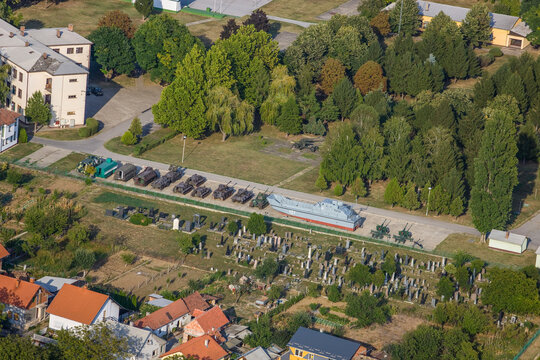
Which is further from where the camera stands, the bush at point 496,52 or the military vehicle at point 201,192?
the bush at point 496,52

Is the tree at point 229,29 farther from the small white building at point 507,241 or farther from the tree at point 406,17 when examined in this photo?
the small white building at point 507,241

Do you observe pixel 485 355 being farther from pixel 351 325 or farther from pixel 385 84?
pixel 385 84

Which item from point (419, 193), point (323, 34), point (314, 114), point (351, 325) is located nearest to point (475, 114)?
point (419, 193)

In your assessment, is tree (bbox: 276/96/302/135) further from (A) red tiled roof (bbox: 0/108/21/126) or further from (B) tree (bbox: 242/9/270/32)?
(A) red tiled roof (bbox: 0/108/21/126)

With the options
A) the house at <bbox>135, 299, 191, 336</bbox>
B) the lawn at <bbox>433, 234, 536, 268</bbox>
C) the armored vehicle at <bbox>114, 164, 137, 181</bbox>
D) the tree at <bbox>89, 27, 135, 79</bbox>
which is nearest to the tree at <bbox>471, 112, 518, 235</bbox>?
the lawn at <bbox>433, 234, 536, 268</bbox>

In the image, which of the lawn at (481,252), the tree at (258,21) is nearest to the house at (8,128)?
the tree at (258,21)

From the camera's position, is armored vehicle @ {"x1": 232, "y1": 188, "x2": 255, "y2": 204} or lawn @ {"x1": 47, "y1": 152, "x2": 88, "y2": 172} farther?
lawn @ {"x1": 47, "y1": 152, "x2": 88, "y2": 172}
